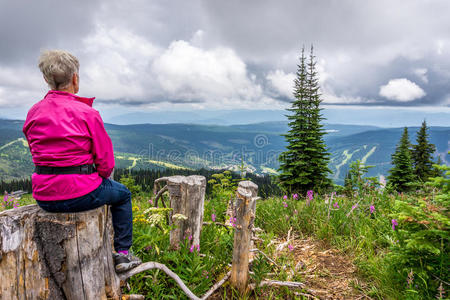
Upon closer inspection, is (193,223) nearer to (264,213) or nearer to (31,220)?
(31,220)

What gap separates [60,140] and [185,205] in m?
1.88

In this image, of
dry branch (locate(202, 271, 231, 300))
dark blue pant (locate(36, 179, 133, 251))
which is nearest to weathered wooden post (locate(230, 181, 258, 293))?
dry branch (locate(202, 271, 231, 300))

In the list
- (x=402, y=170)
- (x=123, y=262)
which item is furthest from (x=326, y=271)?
(x=402, y=170)

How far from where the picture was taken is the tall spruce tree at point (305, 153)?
12.6 meters

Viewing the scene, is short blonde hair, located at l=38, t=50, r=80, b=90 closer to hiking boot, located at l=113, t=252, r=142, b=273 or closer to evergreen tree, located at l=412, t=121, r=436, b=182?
hiking boot, located at l=113, t=252, r=142, b=273

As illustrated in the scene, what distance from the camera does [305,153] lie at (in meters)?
13.1

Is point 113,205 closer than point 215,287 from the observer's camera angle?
Yes

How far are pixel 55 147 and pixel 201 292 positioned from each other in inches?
93.0

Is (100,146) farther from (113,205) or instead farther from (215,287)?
(215,287)

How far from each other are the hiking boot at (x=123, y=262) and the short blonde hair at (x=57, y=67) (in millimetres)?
1972

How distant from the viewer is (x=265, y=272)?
11.0ft

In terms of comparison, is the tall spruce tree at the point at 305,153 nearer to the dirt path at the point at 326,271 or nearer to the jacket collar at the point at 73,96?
the dirt path at the point at 326,271

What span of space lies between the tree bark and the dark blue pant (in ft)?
2.63

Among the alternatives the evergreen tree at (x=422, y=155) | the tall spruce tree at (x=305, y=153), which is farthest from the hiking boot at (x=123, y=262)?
the evergreen tree at (x=422, y=155)
